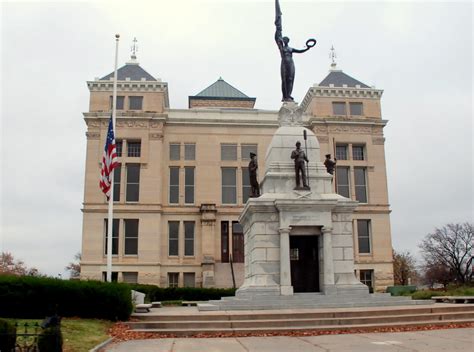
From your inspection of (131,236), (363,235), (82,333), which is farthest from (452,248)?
(82,333)

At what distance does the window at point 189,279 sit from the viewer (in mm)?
50322

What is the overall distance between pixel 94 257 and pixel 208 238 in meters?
11.1

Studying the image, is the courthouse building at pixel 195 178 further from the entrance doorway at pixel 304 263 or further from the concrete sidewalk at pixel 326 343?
the concrete sidewalk at pixel 326 343

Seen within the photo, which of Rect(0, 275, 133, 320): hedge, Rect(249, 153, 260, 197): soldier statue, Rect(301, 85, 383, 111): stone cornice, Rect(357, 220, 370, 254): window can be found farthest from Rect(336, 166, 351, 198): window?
Rect(0, 275, 133, 320): hedge

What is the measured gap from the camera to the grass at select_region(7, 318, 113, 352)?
11281mm

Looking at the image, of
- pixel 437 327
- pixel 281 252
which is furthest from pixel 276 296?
pixel 437 327

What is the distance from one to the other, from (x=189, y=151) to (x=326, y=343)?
140ft

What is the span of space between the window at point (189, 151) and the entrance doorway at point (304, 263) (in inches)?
1291

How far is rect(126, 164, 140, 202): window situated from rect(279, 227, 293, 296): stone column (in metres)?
33.0

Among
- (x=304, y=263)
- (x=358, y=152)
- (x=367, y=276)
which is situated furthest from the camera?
(x=358, y=152)

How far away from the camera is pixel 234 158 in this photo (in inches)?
2108

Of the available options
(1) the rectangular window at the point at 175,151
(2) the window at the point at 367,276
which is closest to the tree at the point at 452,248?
(2) the window at the point at 367,276

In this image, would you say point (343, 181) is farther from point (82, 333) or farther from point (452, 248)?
point (82, 333)

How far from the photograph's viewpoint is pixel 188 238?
169 feet
